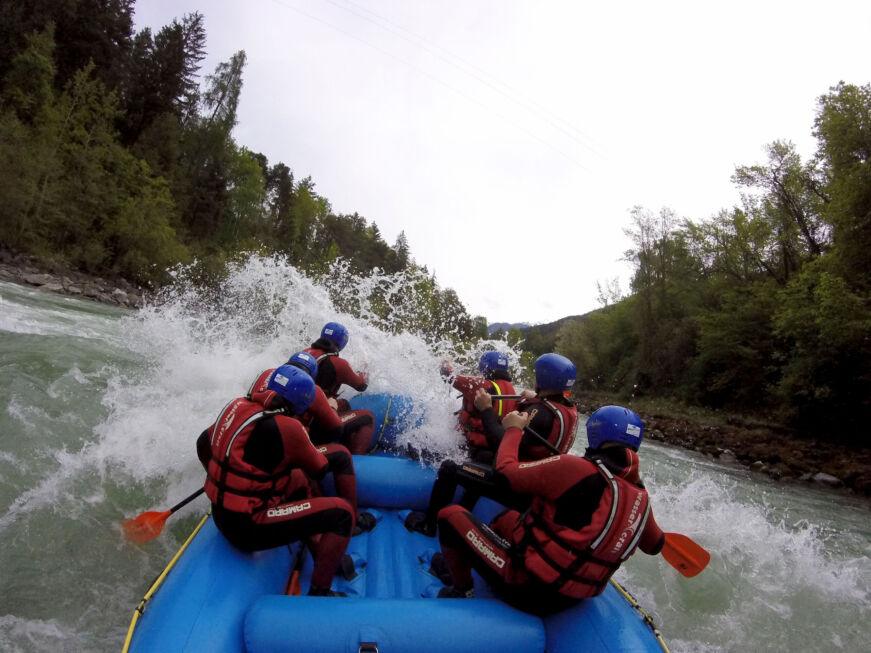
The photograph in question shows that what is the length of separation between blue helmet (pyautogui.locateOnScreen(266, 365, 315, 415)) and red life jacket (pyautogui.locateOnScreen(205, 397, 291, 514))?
13cm

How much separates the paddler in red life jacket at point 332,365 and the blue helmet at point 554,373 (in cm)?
206

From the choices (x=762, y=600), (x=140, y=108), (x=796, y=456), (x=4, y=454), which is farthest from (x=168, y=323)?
(x=140, y=108)

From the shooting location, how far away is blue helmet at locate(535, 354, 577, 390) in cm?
354

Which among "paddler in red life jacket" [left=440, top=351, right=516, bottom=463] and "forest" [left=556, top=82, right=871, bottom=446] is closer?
"paddler in red life jacket" [left=440, top=351, right=516, bottom=463]

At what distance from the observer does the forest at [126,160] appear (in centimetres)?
1938

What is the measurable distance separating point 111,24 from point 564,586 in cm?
3804

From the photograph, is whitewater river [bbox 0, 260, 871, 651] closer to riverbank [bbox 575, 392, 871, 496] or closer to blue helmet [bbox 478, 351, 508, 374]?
blue helmet [bbox 478, 351, 508, 374]

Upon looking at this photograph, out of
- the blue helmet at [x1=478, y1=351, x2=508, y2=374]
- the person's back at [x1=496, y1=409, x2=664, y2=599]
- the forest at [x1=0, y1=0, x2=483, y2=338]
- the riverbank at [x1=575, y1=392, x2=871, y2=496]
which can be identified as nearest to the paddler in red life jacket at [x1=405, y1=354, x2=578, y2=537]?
the blue helmet at [x1=478, y1=351, x2=508, y2=374]

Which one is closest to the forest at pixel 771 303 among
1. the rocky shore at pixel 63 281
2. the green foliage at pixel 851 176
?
the green foliage at pixel 851 176

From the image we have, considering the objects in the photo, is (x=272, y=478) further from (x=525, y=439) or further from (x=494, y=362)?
(x=494, y=362)

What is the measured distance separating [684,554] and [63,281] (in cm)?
2087

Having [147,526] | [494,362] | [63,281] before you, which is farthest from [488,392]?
[63,281]

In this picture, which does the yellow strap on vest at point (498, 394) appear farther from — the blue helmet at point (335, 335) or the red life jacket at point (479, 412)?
the blue helmet at point (335, 335)

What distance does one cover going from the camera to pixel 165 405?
5.65 metres
